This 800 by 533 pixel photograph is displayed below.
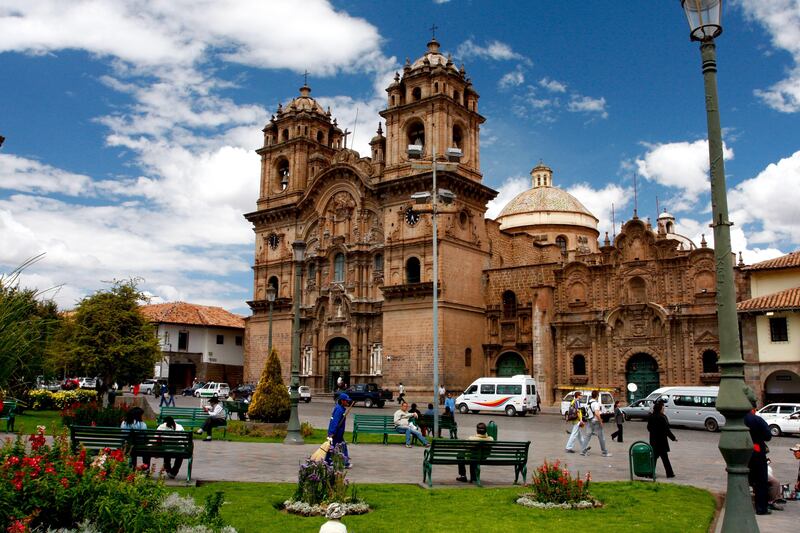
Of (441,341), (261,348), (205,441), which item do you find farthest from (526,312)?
(205,441)

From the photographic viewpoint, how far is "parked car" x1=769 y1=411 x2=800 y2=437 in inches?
1066

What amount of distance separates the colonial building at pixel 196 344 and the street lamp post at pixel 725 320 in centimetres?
5232

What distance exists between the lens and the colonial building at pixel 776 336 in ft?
107

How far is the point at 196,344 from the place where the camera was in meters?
59.1

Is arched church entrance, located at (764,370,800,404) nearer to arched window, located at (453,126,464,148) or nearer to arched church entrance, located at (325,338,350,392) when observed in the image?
arched window, located at (453,126,464,148)

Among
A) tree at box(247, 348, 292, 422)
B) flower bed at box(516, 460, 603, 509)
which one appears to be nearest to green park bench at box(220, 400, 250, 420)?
tree at box(247, 348, 292, 422)

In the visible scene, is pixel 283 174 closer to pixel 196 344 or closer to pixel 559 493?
pixel 196 344

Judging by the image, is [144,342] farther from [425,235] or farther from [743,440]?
[743,440]

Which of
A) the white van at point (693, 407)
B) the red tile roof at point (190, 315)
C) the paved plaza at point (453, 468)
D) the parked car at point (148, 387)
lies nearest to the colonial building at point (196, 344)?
the red tile roof at point (190, 315)

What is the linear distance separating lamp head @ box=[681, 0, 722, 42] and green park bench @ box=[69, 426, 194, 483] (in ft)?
32.0

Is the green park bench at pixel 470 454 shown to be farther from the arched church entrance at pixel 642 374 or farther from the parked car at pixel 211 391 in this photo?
the parked car at pixel 211 391

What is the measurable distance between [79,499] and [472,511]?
5.37 metres

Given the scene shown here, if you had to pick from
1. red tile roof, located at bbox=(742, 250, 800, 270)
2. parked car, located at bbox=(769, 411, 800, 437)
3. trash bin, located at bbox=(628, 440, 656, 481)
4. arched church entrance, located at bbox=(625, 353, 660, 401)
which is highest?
red tile roof, located at bbox=(742, 250, 800, 270)

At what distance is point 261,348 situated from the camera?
172 feet
